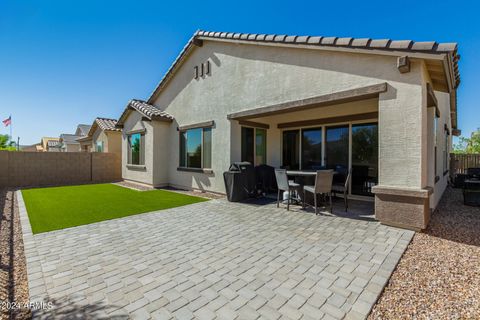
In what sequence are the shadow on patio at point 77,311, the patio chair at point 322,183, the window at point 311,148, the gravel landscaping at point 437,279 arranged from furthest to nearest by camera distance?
the window at point 311,148 < the patio chair at point 322,183 < the gravel landscaping at point 437,279 < the shadow on patio at point 77,311

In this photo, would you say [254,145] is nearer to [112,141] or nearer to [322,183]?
[322,183]

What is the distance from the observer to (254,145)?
404 inches

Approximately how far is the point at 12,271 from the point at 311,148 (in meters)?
9.43

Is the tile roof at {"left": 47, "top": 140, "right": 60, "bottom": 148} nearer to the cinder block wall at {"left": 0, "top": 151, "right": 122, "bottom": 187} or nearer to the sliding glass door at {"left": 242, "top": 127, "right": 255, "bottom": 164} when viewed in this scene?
the cinder block wall at {"left": 0, "top": 151, "right": 122, "bottom": 187}

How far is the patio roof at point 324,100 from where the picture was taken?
548 centimetres

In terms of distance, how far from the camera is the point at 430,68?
5273 mm

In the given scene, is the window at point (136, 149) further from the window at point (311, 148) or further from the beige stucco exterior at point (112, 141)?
the window at point (311, 148)

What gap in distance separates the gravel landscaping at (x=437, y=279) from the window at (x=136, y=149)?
13.0 metres

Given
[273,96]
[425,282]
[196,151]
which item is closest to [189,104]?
[196,151]

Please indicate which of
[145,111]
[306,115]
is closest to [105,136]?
[145,111]

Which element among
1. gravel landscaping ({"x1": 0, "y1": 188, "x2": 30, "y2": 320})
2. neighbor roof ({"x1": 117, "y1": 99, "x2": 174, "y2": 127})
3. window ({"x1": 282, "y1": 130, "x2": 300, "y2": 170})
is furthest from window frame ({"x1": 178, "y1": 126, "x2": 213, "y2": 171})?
gravel landscaping ({"x1": 0, "y1": 188, "x2": 30, "y2": 320})

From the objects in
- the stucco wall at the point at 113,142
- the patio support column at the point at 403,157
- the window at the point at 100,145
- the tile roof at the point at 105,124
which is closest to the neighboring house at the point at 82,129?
the window at the point at 100,145

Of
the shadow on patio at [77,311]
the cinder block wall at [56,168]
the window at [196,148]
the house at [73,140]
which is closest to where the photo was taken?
the shadow on patio at [77,311]

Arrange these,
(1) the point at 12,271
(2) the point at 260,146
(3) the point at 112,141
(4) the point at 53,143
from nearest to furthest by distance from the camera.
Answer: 1. (1) the point at 12,271
2. (2) the point at 260,146
3. (3) the point at 112,141
4. (4) the point at 53,143
